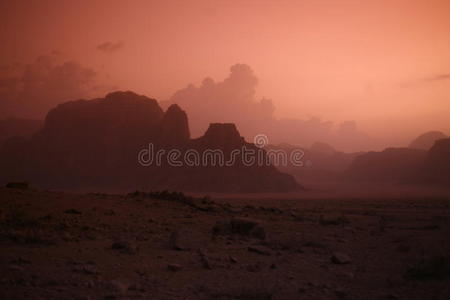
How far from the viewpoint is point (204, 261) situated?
917cm

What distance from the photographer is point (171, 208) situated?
21422mm

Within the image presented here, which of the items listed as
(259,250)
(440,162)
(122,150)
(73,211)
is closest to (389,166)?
(440,162)

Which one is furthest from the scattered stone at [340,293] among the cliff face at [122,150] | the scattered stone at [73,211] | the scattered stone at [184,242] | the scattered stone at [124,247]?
the cliff face at [122,150]

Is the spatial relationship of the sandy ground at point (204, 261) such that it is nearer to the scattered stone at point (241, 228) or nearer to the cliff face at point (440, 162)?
the scattered stone at point (241, 228)

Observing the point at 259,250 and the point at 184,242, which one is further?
the point at 184,242

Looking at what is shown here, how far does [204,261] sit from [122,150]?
10805 cm

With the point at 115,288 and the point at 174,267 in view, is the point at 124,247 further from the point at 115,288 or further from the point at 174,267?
the point at 115,288

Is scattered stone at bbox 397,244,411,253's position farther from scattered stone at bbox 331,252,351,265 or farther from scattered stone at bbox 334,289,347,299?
scattered stone at bbox 334,289,347,299

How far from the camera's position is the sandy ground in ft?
23.4

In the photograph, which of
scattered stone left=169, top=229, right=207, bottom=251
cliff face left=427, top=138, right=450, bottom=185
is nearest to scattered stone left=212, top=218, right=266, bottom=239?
scattered stone left=169, top=229, right=207, bottom=251

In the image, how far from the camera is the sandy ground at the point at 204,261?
23.4 feet

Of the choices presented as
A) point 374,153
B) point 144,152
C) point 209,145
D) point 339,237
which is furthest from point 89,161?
point 374,153

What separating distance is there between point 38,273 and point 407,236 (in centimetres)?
1226

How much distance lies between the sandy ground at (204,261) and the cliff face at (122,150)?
7201 cm
